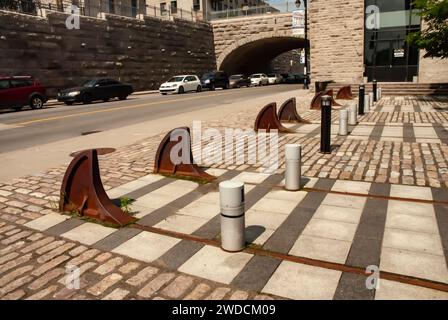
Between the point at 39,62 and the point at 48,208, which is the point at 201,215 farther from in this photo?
the point at 39,62

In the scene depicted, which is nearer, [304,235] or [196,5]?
[304,235]

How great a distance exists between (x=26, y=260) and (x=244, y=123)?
32.0ft

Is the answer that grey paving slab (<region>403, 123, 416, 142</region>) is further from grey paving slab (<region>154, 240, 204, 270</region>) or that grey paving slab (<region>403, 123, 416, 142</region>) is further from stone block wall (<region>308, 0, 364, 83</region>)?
stone block wall (<region>308, 0, 364, 83</region>)

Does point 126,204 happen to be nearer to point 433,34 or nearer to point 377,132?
point 377,132

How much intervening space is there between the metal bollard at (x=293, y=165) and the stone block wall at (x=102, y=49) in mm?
23964

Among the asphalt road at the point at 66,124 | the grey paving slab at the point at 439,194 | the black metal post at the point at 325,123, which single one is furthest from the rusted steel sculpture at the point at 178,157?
the asphalt road at the point at 66,124

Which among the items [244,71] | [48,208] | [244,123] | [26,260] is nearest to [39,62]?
[244,123]

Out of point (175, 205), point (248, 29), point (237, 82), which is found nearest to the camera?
point (175, 205)

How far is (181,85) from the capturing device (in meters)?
31.4

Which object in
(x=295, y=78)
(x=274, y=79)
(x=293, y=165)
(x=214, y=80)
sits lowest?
(x=293, y=165)

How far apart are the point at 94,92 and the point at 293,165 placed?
67.4 ft

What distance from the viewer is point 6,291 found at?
11.6ft

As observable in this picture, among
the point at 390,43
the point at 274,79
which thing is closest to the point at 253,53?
the point at 274,79

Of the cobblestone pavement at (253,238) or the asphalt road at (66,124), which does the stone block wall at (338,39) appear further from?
the cobblestone pavement at (253,238)
